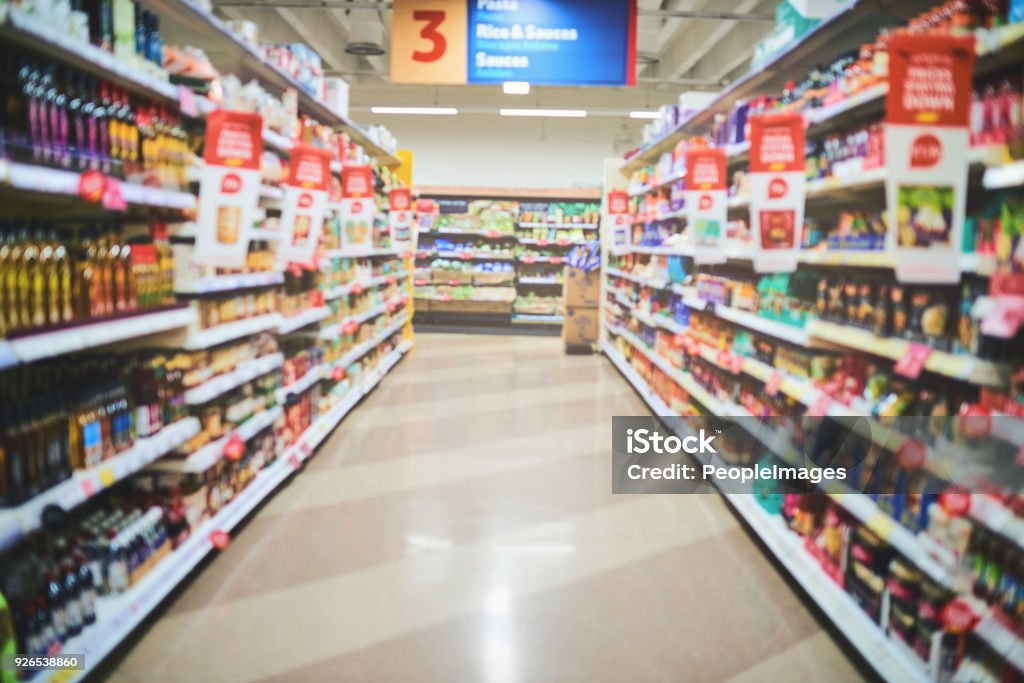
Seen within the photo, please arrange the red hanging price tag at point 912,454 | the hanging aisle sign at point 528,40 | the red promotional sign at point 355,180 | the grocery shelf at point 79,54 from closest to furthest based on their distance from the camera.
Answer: the grocery shelf at point 79,54, the red hanging price tag at point 912,454, the red promotional sign at point 355,180, the hanging aisle sign at point 528,40

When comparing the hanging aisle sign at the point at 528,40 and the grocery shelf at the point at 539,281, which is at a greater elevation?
the hanging aisle sign at the point at 528,40

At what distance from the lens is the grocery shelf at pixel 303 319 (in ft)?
15.0

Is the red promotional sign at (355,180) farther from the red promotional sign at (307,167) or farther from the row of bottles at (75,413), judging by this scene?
the row of bottles at (75,413)

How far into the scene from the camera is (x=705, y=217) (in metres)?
4.45

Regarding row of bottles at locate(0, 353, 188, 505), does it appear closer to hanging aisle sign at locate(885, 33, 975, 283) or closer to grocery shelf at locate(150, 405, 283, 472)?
grocery shelf at locate(150, 405, 283, 472)

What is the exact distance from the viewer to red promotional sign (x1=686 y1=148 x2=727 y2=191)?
→ 435 cm

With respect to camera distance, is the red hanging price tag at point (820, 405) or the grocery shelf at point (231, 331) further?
the grocery shelf at point (231, 331)

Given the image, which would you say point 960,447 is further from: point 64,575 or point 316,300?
point 316,300

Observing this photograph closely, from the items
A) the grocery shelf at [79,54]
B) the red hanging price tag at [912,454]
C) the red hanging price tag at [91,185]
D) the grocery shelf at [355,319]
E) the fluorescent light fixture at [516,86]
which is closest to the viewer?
the grocery shelf at [79,54]

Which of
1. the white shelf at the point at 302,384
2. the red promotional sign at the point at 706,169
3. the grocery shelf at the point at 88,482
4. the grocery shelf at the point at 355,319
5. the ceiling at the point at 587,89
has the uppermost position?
the ceiling at the point at 587,89

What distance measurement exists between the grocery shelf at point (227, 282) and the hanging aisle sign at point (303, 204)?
133 millimetres

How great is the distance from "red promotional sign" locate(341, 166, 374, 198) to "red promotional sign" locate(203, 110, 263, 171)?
269cm

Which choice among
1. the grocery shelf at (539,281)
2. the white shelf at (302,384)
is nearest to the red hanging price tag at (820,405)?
the white shelf at (302,384)

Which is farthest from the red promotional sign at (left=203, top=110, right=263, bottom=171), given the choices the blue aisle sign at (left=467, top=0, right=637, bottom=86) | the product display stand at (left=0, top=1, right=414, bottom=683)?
the blue aisle sign at (left=467, top=0, right=637, bottom=86)
